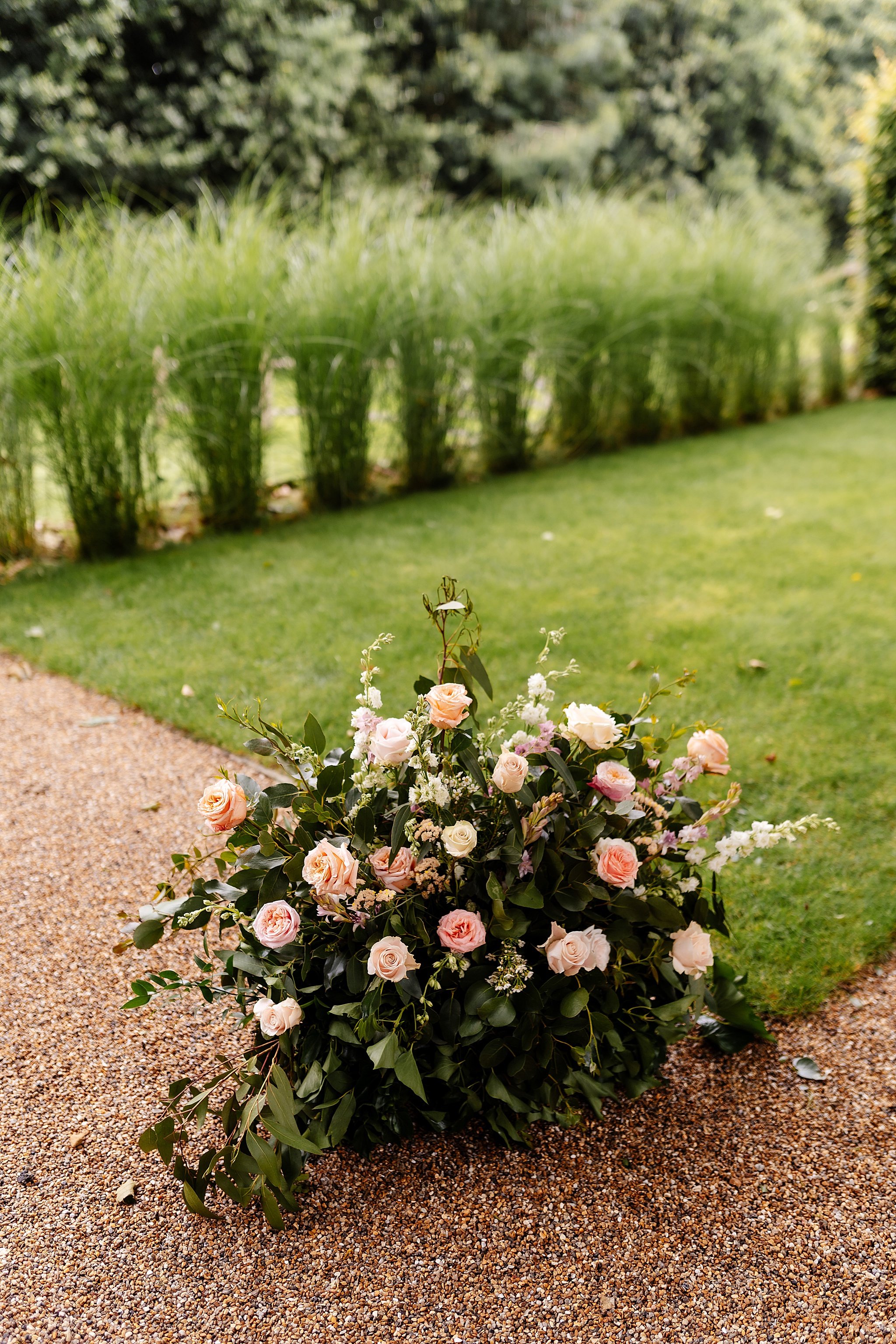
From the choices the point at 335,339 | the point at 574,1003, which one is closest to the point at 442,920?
the point at 574,1003

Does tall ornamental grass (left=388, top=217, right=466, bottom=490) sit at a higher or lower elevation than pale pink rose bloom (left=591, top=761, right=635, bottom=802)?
higher

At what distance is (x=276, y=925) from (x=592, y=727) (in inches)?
26.0

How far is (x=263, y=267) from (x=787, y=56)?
19.3m

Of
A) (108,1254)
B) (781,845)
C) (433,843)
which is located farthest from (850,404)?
(108,1254)

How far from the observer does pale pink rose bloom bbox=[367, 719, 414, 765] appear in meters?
1.71

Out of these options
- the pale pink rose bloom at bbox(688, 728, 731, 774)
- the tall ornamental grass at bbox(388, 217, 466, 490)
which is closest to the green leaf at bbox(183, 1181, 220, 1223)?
the pale pink rose bloom at bbox(688, 728, 731, 774)

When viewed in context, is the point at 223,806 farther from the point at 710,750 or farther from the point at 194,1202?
the point at 710,750

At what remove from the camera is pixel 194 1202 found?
1.66 meters

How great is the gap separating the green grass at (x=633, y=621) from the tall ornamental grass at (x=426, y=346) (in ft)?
0.99

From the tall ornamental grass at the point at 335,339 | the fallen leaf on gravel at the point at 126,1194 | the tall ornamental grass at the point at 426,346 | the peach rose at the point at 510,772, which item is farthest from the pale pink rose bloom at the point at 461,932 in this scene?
the tall ornamental grass at the point at 426,346

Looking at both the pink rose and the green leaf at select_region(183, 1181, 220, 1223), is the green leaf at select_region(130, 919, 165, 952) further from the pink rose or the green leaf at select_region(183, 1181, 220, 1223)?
the pink rose

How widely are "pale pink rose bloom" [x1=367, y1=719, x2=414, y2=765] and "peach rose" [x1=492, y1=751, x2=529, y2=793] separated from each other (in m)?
0.17

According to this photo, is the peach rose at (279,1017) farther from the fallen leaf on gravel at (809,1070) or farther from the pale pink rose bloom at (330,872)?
the fallen leaf on gravel at (809,1070)

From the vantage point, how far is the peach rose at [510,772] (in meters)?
1.69
